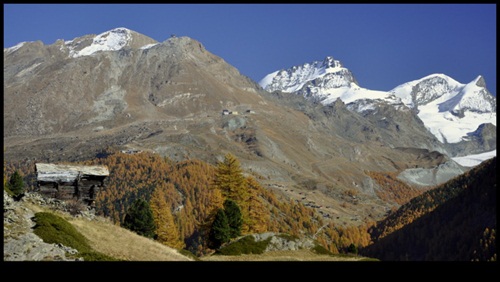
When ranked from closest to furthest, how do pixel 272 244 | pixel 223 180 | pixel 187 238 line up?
pixel 272 244 < pixel 223 180 < pixel 187 238

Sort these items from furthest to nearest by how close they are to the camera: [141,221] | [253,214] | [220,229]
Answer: [253,214], [141,221], [220,229]

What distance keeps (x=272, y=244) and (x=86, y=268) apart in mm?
47974

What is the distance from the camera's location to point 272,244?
57.2 m

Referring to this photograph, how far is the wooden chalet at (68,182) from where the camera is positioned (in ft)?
163

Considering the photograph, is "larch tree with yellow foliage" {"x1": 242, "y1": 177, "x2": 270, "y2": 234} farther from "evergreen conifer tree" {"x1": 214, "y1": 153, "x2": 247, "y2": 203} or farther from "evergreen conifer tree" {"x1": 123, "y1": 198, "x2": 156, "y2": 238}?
"evergreen conifer tree" {"x1": 123, "y1": 198, "x2": 156, "y2": 238}

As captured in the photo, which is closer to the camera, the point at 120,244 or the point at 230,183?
the point at 120,244

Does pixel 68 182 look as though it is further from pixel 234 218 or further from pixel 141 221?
pixel 234 218

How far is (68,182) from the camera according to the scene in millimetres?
50375

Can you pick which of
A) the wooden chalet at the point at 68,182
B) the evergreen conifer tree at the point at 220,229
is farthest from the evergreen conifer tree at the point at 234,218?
the wooden chalet at the point at 68,182

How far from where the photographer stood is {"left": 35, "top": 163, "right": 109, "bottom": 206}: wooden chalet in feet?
163

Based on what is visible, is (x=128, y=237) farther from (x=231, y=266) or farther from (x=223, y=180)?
(x=223, y=180)

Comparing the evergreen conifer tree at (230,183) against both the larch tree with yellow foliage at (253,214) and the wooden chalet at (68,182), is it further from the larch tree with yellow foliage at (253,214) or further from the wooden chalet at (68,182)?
the wooden chalet at (68,182)

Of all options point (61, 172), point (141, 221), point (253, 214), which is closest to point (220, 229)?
point (141, 221)

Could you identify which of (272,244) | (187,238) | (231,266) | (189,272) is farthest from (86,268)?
(187,238)
